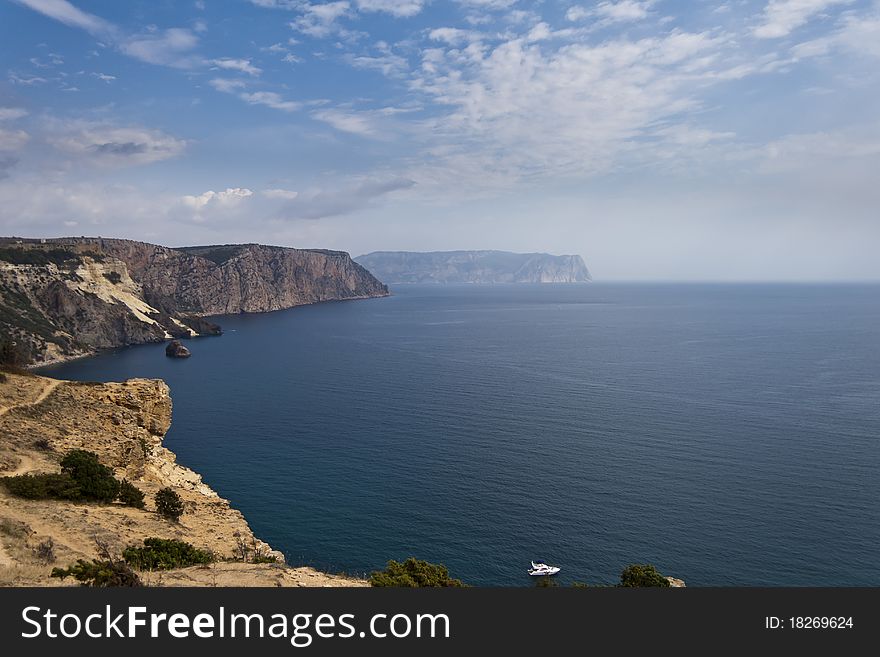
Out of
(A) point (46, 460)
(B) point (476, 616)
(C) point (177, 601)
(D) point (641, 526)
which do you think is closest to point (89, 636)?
(C) point (177, 601)

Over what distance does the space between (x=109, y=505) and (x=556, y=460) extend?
Answer: 164 feet

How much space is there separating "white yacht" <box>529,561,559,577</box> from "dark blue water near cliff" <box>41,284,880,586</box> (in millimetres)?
1174

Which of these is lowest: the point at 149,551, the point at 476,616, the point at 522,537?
the point at 522,537

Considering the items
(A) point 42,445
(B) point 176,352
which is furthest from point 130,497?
(B) point 176,352

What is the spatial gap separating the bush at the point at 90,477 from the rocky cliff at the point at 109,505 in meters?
1.35

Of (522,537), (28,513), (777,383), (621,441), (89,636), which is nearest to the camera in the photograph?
(89,636)

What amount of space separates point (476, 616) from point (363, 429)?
69410mm

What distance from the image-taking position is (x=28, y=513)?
1344 inches

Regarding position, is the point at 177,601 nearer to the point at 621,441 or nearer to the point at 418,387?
the point at 621,441

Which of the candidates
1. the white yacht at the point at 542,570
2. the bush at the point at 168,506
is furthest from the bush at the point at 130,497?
the white yacht at the point at 542,570

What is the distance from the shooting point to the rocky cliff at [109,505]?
27359 mm

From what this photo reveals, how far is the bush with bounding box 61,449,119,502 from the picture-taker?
40.0 m

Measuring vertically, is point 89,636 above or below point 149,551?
above

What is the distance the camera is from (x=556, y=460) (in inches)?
2753
